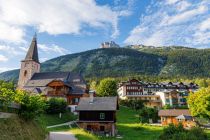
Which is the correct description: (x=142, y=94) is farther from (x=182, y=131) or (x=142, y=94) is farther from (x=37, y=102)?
(x=37, y=102)

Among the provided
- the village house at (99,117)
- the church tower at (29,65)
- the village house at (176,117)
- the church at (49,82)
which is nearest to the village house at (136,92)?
the village house at (176,117)

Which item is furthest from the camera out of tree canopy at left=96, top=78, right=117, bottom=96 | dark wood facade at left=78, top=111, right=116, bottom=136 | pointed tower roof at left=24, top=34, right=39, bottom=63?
tree canopy at left=96, top=78, right=117, bottom=96

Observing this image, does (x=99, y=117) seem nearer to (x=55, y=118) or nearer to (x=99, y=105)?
(x=99, y=105)

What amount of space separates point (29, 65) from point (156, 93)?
57086 millimetres

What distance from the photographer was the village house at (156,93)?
9744 centimetres

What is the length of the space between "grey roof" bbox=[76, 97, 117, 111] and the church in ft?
46.1

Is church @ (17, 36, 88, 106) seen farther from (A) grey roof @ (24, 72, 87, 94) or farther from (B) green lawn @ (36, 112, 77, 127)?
(B) green lawn @ (36, 112, 77, 127)

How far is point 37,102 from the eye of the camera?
25.1m

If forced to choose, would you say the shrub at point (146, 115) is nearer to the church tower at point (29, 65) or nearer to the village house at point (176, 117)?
the village house at point (176, 117)

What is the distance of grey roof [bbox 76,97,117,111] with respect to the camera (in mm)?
47316

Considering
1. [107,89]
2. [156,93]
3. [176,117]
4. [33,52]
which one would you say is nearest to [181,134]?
[176,117]

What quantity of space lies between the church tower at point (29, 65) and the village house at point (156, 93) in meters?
44.7

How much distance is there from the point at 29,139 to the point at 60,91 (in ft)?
141

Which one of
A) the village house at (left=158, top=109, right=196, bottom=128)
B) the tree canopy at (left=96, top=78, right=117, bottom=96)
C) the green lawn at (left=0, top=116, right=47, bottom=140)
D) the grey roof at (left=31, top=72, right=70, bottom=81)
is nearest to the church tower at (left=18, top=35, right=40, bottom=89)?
the grey roof at (left=31, top=72, right=70, bottom=81)
